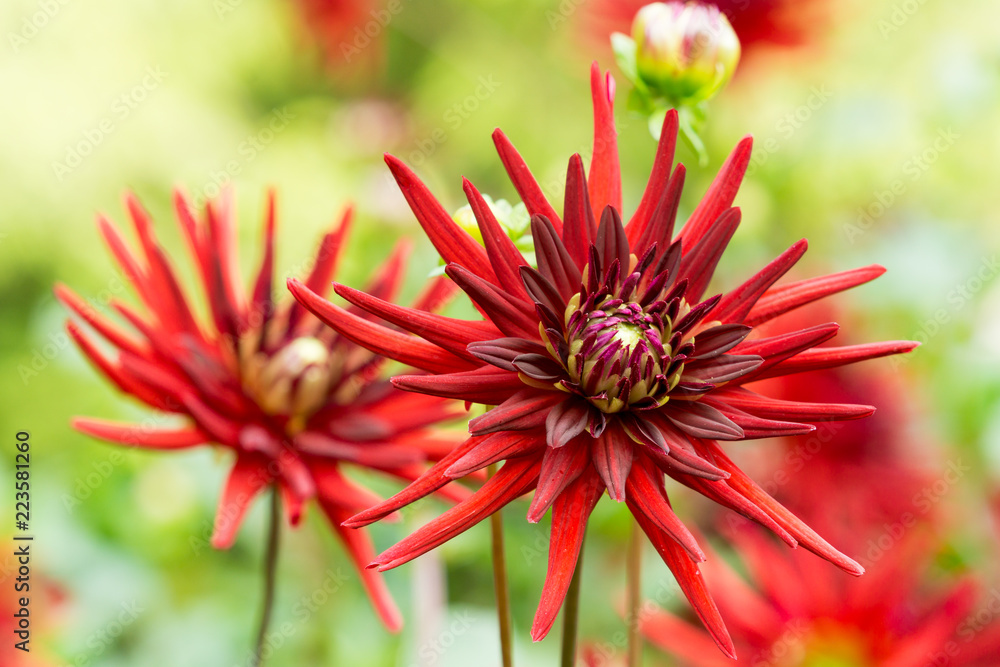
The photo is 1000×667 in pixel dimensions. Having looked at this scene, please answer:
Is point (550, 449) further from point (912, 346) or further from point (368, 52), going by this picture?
point (368, 52)

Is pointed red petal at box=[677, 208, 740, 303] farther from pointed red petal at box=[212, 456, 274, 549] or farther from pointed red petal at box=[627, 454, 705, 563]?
pointed red petal at box=[212, 456, 274, 549]

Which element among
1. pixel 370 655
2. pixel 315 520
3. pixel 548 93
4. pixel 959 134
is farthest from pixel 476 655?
pixel 548 93

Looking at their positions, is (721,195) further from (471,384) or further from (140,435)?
(140,435)

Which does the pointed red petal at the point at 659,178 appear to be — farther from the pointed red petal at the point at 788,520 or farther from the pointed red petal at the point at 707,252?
the pointed red petal at the point at 788,520
